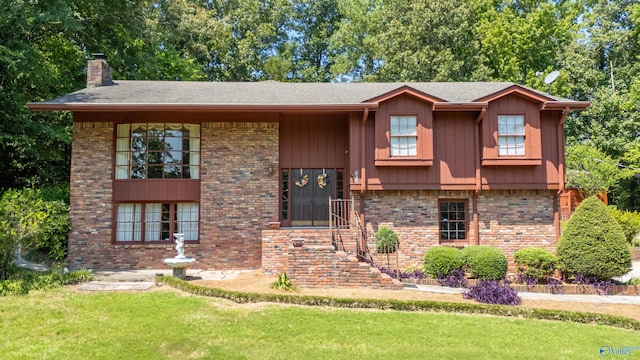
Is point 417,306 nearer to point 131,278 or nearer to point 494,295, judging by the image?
point 494,295

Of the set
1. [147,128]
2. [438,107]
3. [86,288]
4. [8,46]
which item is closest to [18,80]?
[8,46]

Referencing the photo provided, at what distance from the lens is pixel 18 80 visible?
51.1 ft

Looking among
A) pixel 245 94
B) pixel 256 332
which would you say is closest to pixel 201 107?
pixel 245 94

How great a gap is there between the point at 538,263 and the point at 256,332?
836cm

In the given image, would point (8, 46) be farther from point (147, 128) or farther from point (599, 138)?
point (599, 138)

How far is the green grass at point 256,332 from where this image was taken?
628 cm

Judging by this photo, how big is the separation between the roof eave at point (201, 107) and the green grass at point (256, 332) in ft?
18.2

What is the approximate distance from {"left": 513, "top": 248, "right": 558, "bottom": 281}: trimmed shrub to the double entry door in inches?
223

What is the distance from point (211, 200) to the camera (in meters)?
13.0

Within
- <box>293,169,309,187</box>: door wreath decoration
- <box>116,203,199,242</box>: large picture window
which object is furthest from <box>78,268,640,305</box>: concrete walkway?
<box>293,169,309,187</box>: door wreath decoration

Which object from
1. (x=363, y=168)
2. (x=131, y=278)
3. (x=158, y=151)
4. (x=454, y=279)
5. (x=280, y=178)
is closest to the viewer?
(x=131, y=278)

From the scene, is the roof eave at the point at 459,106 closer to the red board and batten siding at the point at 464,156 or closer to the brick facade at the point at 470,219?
the red board and batten siding at the point at 464,156

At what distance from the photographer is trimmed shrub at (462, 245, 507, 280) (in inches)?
451

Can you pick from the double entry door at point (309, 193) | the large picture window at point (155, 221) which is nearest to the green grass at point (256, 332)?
the large picture window at point (155, 221)
